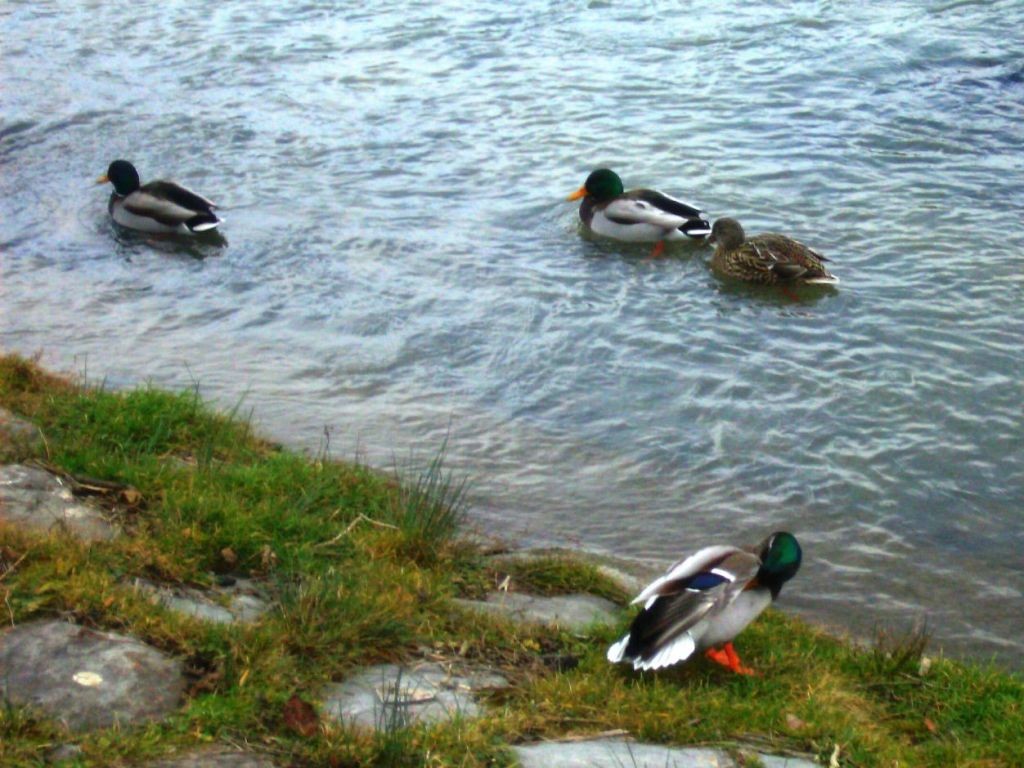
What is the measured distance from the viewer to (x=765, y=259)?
35.0 ft

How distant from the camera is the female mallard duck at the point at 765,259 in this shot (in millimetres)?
10516

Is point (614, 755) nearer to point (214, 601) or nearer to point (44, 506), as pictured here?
point (214, 601)

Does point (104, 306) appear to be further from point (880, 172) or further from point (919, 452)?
point (880, 172)

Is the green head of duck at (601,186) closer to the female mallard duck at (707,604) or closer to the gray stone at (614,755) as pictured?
the female mallard duck at (707,604)

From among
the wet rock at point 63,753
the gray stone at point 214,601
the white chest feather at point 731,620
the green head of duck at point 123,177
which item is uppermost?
the wet rock at point 63,753

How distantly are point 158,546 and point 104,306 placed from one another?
549 cm

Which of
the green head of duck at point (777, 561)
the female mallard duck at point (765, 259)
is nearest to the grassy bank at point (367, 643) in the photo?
the green head of duck at point (777, 561)

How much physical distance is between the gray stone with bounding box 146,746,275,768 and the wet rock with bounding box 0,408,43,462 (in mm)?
2373

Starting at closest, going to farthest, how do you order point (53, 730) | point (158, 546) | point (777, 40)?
point (53, 730), point (158, 546), point (777, 40)

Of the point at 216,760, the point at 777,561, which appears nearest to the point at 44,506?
the point at 216,760

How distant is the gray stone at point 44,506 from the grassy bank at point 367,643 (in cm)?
10

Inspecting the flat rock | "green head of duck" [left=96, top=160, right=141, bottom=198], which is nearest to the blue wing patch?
the flat rock

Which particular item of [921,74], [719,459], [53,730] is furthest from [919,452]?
[921,74]

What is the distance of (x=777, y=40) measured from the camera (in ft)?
55.9
